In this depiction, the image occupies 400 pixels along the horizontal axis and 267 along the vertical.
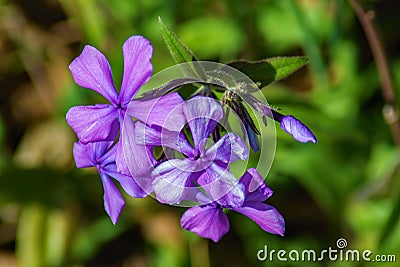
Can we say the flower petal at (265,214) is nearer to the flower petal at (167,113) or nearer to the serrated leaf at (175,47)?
the flower petal at (167,113)

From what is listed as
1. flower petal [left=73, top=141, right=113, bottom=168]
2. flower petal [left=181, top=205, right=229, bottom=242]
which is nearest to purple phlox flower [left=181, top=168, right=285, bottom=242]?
flower petal [left=181, top=205, right=229, bottom=242]

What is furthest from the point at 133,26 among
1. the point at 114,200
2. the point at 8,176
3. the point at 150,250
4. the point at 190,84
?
the point at 114,200

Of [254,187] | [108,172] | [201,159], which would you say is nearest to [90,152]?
[108,172]

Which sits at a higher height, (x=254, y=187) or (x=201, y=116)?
(x=201, y=116)

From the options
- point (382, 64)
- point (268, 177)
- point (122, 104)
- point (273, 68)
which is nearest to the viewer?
point (122, 104)

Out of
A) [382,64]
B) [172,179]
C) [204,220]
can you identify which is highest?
[382,64]

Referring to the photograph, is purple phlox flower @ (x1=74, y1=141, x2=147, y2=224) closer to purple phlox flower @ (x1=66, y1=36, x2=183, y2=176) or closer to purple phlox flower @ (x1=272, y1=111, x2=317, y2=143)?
purple phlox flower @ (x1=66, y1=36, x2=183, y2=176)

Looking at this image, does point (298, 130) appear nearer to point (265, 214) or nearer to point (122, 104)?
point (265, 214)

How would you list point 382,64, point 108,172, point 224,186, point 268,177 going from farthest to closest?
point 268,177 → point 382,64 → point 108,172 → point 224,186

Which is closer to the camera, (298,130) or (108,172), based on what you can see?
(298,130)
